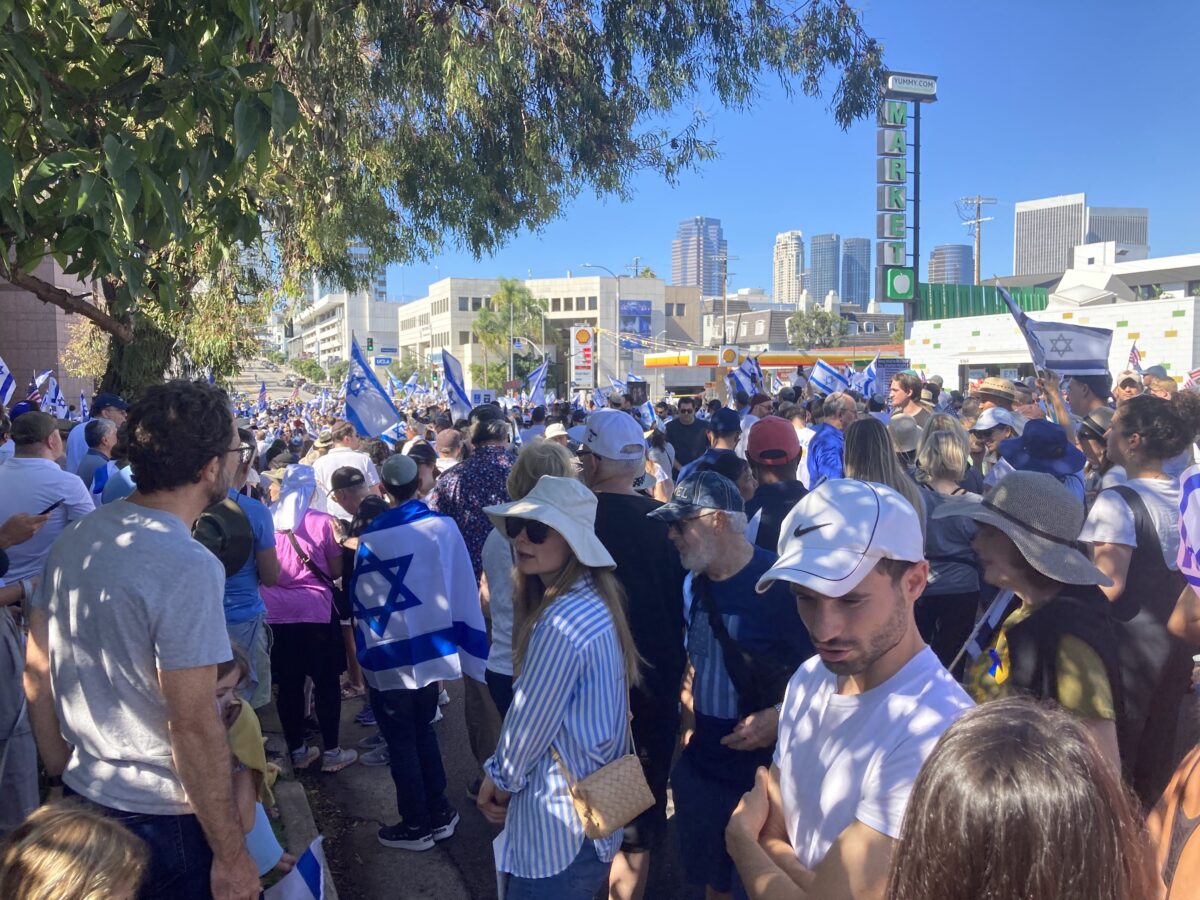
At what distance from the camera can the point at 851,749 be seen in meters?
1.85

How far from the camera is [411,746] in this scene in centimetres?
438

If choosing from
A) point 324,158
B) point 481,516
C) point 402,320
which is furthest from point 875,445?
point 402,320

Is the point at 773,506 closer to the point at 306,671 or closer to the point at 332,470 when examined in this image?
the point at 306,671

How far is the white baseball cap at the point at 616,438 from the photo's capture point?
173 inches

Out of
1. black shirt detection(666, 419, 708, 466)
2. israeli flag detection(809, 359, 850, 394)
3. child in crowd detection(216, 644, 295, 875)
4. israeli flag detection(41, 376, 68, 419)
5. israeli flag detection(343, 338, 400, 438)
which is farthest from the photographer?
israeli flag detection(809, 359, 850, 394)

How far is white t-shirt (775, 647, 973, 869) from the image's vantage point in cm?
171

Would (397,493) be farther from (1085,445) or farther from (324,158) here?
(324,158)

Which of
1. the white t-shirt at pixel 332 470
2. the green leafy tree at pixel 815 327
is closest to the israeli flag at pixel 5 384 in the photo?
the white t-shirt at pixel 332 470

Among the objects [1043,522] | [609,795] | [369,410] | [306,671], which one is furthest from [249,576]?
[369,410]

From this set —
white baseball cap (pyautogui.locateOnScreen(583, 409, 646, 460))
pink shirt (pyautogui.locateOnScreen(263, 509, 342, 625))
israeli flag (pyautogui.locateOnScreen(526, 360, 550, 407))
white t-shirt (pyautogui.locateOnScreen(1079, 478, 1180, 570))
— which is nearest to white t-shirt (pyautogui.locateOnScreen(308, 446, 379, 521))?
pink shirt (pyautogui.locateOnScreen(263, 509, 342, 625))

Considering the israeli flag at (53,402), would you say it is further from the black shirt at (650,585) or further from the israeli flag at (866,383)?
the israeli flag at (866,383)

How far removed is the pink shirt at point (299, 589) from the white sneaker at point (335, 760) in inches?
34.5

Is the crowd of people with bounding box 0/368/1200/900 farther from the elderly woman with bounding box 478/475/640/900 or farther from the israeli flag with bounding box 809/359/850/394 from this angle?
the israeli flag with bounding box 809/359/850/394

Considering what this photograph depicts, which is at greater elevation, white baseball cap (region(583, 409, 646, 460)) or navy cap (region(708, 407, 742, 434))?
white baseball cap (region(583, 409, 646, 460))
